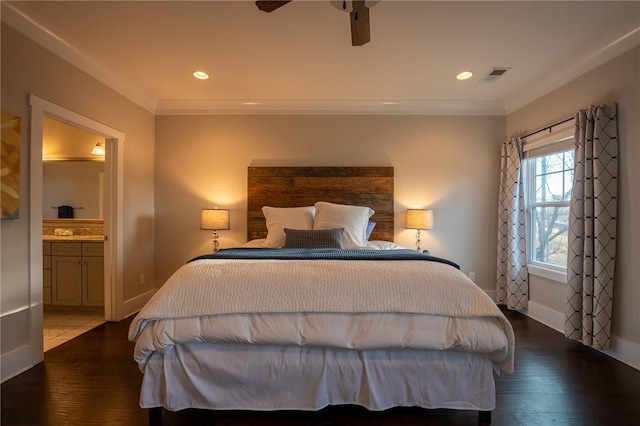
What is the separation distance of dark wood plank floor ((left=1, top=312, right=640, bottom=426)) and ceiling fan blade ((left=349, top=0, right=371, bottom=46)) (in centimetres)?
217

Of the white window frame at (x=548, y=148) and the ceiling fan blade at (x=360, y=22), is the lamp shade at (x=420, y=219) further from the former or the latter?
the ceiling fan blade at (x=360, y=22)

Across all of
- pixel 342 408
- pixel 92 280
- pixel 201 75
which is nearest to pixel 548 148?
pixel 342 408

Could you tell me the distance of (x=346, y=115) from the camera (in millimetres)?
3762

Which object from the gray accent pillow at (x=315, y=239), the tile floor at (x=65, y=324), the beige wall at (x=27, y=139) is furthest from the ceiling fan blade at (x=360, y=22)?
the tile floor at (x=65, y=324)

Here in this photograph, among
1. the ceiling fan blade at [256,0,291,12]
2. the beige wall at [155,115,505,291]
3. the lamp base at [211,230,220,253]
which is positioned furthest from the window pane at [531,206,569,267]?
the lamp base at [211,230,220,253]

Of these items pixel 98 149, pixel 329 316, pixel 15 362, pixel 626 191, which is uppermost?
pixel 98 149

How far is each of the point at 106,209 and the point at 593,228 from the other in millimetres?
4427

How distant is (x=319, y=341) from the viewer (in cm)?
153

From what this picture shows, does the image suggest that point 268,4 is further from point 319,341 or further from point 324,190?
point 324,190

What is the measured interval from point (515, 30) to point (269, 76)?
2096 millimetres

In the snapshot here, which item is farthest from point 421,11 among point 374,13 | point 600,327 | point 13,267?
point 13,267

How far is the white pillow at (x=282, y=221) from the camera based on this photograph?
307 cm

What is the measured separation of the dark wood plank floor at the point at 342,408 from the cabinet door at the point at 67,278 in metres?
1.08

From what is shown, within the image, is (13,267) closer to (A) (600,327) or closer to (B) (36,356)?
(B) (36,356)
